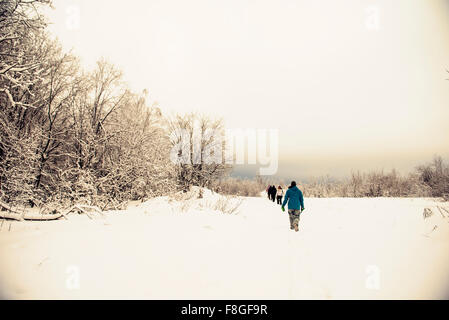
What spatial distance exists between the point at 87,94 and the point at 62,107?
1.56m

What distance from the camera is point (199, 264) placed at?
3.66m

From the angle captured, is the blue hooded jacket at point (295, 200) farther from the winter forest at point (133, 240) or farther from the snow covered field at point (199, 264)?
the snow covered field at point (199, 264)

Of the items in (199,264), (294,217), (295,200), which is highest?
(295,200)

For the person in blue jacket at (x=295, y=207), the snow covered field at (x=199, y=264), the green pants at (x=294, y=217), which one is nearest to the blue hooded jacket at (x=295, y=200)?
the person in blue jacket at (x=295, y=207)

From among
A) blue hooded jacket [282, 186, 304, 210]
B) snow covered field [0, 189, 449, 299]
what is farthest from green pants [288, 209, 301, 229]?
snow covered field [0, 189, 449, 299]

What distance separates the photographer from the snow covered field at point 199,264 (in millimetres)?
3018

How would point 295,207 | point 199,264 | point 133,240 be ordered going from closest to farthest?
point 199,264 < point 133,240 < point 295,207

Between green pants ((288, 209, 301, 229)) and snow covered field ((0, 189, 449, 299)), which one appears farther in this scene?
green pants ((288, 209, 301, 229))

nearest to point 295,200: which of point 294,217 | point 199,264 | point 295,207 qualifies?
point 295,207

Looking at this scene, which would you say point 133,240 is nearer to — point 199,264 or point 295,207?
point 199,264

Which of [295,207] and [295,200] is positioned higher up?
[295,200]

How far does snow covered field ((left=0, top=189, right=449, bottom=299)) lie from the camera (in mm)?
3018

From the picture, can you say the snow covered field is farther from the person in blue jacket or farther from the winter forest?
the person in blue jacket
